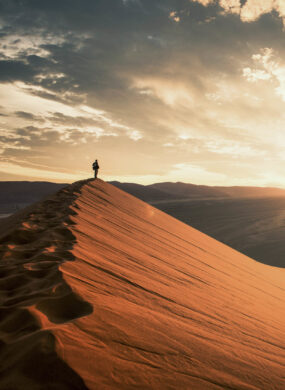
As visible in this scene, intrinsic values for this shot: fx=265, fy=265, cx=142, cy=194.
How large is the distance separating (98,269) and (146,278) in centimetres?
54

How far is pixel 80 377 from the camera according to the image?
0.99 metres

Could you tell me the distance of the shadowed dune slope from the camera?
3.53ft

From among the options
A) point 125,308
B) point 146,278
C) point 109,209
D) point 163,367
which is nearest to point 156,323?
point 125,308

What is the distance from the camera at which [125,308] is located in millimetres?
1747

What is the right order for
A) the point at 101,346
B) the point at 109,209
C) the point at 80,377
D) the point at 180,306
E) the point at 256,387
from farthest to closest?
the point at 109,209 → the point at 180,306 → the point at 256,387 → the point at 101,346 → the point at 80,377

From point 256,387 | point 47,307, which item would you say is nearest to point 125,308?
point 47,307

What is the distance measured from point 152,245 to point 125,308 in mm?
2777

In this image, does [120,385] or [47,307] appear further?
[47,307]

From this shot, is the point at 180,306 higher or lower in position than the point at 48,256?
lower

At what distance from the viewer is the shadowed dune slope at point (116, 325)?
1.08 meters

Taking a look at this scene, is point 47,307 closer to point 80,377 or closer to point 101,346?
point 101,346

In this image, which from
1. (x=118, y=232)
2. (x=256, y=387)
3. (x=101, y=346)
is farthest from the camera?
(x=118, y=232)

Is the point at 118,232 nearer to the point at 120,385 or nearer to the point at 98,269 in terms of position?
the point at 98,269

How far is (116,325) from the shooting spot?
146 cm
